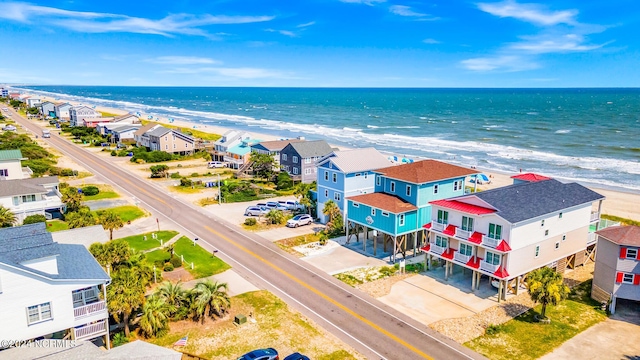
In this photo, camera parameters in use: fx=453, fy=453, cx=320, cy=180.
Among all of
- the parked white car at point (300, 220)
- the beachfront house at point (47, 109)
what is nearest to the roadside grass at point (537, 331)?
the parked white car at point (300, 220)

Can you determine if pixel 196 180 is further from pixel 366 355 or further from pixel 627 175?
pixel 627 175

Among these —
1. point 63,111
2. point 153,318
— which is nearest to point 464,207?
point 153,318

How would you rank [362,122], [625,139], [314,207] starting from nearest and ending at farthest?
[314,207] → [625,139] → [362,122]

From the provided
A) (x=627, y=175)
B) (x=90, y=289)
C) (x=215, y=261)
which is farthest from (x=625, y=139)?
(x=90, y=289)

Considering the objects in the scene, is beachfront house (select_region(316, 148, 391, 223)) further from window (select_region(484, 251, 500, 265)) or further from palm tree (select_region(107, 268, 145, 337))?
palm tree (select_region(107, 268, 145, 337))

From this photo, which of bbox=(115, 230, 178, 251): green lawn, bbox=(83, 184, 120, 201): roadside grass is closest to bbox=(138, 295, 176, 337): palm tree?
bbox=(115, 230, 178, 251): green lawn

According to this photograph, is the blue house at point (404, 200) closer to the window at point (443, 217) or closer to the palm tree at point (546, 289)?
the window at point (443, 217)

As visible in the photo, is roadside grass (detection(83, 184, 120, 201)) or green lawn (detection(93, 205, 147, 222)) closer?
green lawn (detection(93, 205, 147, 222))

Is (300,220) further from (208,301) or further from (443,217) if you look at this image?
(208,301)
